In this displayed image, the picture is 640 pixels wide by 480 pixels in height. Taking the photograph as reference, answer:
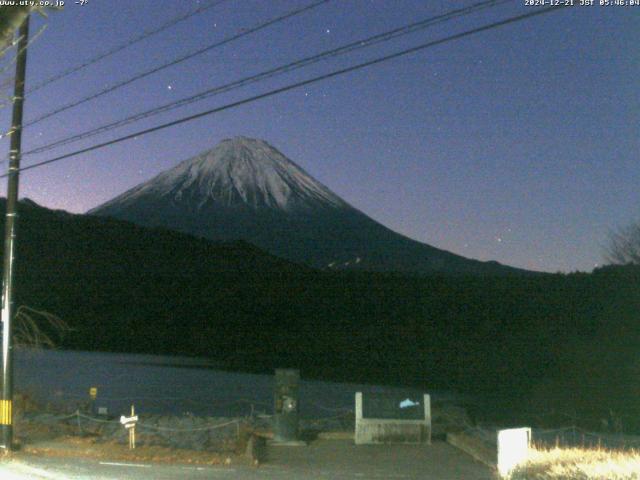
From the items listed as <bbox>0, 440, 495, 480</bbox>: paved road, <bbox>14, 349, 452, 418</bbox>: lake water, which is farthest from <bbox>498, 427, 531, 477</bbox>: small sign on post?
<bbox>14, 349, 452, 418</bbox>: lake water

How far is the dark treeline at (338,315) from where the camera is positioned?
65.8 meters

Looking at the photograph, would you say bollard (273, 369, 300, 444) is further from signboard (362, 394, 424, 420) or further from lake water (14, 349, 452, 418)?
lake water (14, 349, 452, 418)

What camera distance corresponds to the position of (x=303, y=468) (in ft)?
46.2

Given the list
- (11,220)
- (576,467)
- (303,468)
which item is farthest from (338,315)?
(576,467)

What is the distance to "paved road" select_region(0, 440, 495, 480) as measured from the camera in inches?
515

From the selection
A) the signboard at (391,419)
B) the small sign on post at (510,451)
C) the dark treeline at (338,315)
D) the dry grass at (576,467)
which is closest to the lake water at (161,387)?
the dark treeline at (338,315)

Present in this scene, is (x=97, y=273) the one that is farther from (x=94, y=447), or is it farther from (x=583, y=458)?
(x=583, y=458)

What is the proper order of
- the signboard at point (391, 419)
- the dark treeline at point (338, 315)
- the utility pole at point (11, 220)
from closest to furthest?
the utility pole at point (11, 220) → the signboard at point (391, 419) → the dark treeline at point (338, 315)

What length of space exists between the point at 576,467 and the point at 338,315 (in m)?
91.7

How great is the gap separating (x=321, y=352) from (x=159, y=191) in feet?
282

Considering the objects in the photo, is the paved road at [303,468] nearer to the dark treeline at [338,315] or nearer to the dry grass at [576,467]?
the dry grass at [576,467]

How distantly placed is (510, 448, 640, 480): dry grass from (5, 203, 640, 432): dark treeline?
32922mm

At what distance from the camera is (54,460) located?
14625mm

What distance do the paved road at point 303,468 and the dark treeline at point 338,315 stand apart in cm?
3029
